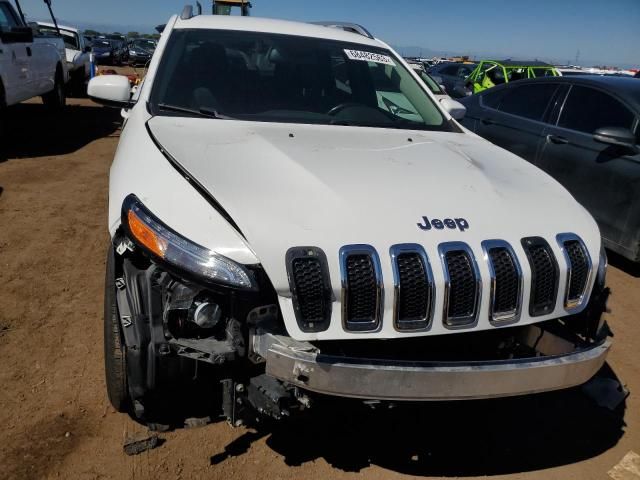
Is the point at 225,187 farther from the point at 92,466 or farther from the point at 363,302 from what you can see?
the point at 92,466

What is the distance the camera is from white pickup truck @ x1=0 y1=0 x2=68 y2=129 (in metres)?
7.46

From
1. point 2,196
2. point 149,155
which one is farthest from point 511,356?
point 2,196

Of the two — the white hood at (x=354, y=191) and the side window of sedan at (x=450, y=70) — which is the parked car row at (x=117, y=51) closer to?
the side window of sedan at (x=450, y=70)

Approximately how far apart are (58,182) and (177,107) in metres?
4.00

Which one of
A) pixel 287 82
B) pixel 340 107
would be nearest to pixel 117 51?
pixel 287 82

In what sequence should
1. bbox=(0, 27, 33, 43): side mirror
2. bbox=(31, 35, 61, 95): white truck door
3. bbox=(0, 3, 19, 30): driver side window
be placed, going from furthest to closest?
bbox=(31, 35, 61, 95): white truck door → bbox=(0, 3, 19, 30): driver side window → bbox=(0, 27, 33, 43): side mirror

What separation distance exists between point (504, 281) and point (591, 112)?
390 centimetres

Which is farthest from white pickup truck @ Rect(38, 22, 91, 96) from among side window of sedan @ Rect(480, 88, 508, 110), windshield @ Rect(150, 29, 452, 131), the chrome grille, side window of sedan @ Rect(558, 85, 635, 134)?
the chrome grille

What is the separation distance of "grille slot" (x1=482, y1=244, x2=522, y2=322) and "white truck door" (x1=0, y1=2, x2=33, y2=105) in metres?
7.68

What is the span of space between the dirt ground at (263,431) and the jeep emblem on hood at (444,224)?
0.72 metres

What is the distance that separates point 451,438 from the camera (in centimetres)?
271

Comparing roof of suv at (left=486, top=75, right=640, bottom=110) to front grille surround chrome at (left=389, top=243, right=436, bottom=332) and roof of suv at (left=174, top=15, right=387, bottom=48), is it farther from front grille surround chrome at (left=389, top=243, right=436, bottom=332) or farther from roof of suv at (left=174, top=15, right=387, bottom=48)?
front grille surround chrome at (left=389, top=243, right=436, bottom=332)

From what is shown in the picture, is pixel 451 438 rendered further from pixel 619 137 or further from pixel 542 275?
pixel 619 137

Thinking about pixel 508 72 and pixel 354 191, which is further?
pixel 508 72
